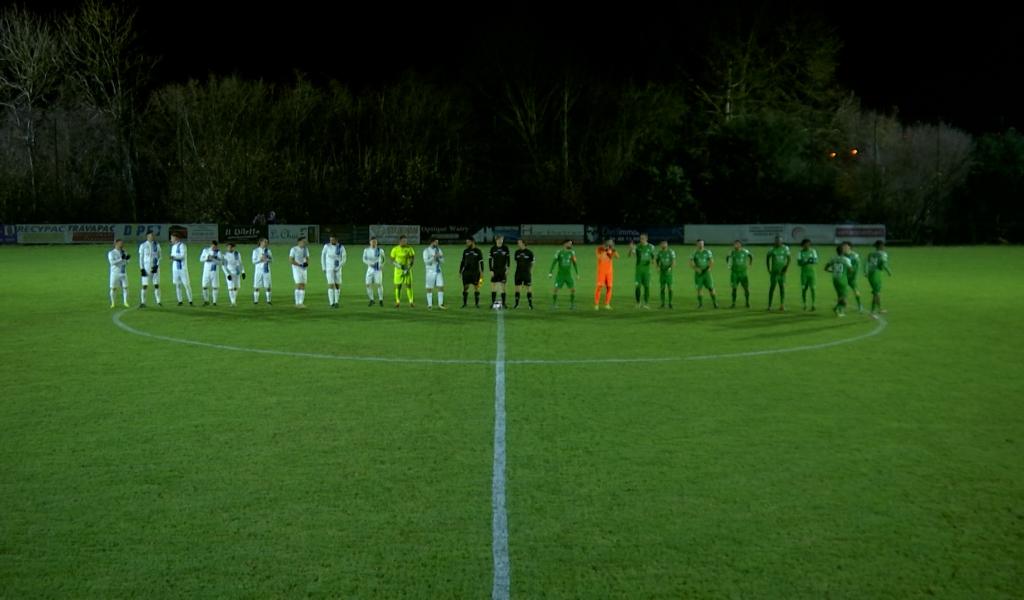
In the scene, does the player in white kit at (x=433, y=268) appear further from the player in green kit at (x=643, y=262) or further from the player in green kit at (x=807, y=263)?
the player in green kit at (x=807, y=263)

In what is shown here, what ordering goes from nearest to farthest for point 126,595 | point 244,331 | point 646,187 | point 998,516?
point 126,595 < point 998,516 < point 244,331 < point 646,187

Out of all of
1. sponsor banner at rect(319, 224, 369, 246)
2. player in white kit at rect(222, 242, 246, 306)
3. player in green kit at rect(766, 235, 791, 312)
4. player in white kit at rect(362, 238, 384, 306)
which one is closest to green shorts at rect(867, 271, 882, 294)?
player in green kit at rect(766, 235, 791, 312)

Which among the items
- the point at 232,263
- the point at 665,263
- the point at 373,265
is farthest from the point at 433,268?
the point at 665,263

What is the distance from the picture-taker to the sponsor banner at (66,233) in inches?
2290

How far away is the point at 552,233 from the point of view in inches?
2451

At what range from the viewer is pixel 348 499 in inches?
327

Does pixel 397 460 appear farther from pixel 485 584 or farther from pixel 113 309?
pixel 113 309

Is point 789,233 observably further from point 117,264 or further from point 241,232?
point 117,264

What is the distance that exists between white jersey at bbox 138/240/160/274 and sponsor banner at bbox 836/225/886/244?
1892 inches

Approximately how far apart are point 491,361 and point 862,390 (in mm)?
6188

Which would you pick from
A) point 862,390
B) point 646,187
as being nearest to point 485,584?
point 862,390

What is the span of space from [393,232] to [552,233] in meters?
11.2

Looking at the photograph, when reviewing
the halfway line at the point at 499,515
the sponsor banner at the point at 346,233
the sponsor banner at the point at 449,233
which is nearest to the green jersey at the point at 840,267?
the halfway line at the point at 499,515

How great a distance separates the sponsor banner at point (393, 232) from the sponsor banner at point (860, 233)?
1154 inches
